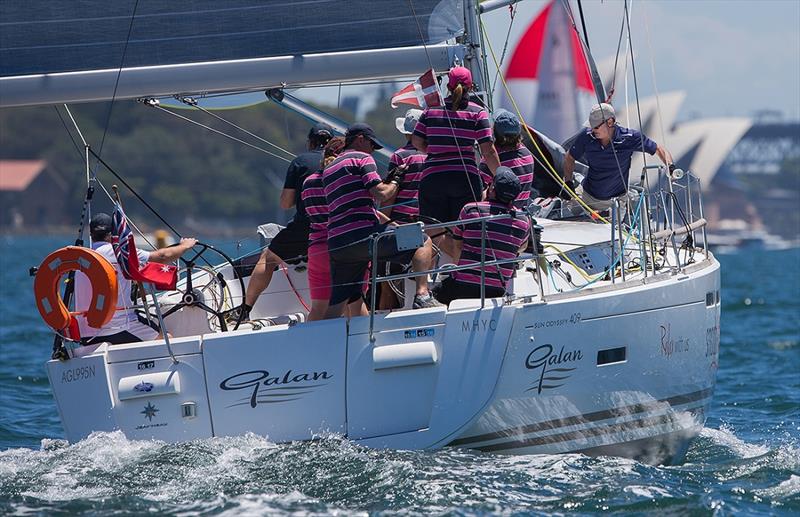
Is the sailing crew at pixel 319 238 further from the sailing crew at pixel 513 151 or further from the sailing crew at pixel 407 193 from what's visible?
the sailing crew at pixel 513 151

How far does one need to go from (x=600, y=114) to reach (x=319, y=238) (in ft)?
6.00

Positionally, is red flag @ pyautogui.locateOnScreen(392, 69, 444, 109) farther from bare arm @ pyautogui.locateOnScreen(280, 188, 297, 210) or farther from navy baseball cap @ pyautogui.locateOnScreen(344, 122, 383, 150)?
bare arm @ pyautogui.locateOnScreen(280, 188, 297, 210)

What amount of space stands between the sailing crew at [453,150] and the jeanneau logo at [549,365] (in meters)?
0.84

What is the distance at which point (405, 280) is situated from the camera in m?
6.40

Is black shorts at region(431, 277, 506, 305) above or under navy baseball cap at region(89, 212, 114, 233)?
under

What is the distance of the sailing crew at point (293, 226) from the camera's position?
6.42m

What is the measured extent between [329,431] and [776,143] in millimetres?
106610

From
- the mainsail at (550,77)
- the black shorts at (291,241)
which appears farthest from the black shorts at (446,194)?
the mainsail at (550,77)

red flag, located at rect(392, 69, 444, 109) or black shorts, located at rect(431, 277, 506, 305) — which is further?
red flag, located at rect(392, 69, 444, 109)

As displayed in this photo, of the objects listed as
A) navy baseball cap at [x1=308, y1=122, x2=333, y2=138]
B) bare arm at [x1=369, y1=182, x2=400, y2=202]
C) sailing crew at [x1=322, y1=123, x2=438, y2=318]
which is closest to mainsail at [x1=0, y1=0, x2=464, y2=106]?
navy baseball cap at [x1=308, y1=122, x2=333, y2=138]

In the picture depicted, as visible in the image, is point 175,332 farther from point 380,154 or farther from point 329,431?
point 380,154

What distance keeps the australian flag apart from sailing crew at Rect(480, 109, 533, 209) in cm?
182

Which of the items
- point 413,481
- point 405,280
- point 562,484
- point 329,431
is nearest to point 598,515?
point 562,484

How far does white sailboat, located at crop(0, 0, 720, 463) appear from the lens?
556cm
